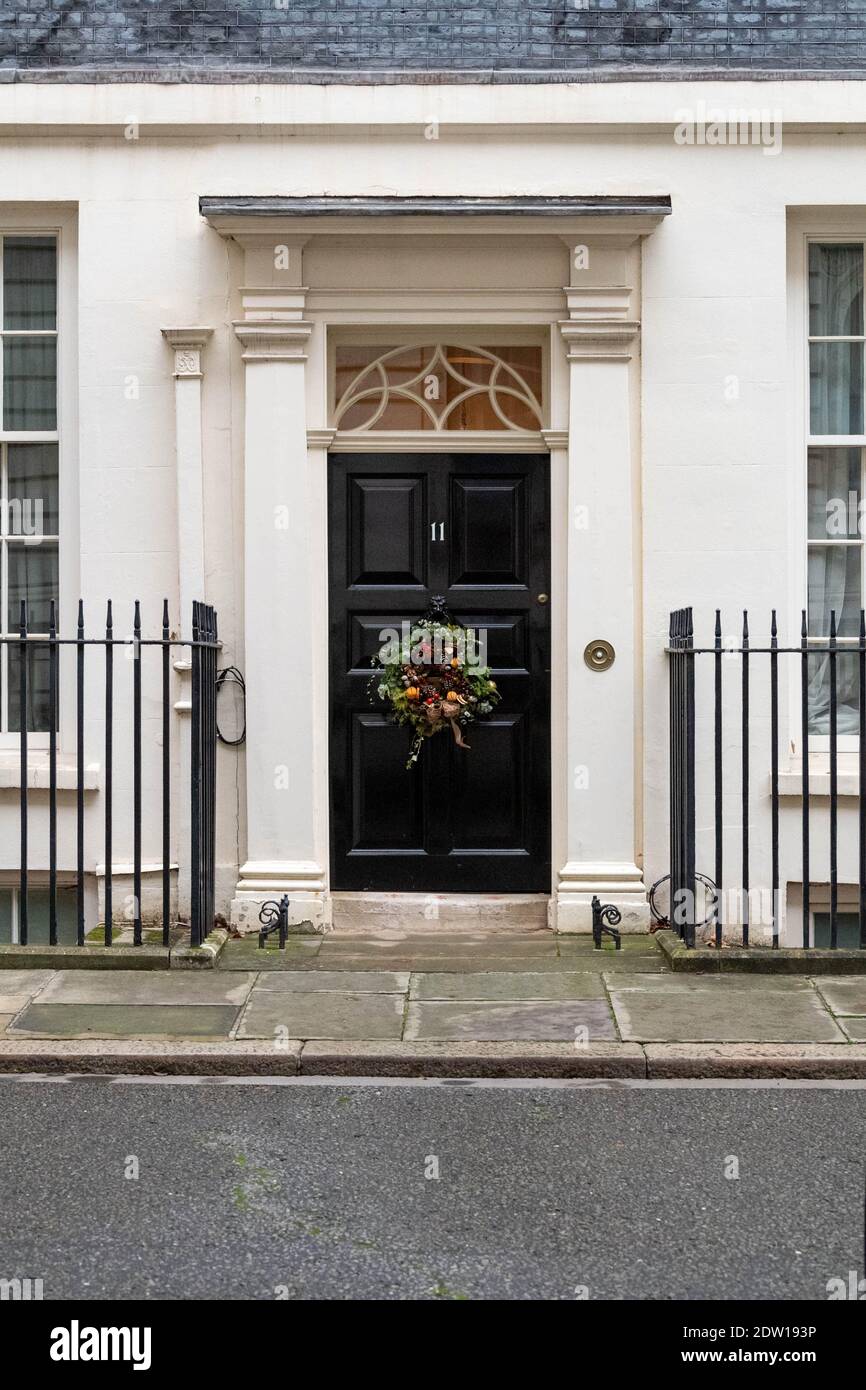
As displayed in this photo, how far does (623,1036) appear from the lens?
6.27 meters

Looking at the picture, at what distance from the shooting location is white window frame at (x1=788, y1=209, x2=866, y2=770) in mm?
8391

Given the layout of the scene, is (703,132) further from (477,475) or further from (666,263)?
(477,475)

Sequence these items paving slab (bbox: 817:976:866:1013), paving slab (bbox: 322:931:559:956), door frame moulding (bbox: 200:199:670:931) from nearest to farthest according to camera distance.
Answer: paving slab (bbox: 817:976:866:1013) → paving slab (bbox: 322:931:559:956) → door frame moulding (bbox: 200:199:670:931)

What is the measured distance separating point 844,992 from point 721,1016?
2.46ft

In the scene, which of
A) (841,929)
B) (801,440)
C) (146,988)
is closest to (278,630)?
(146,988)

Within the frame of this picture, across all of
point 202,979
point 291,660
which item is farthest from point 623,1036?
point 291,660

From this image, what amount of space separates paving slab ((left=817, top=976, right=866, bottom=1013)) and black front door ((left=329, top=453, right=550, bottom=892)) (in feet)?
6.17

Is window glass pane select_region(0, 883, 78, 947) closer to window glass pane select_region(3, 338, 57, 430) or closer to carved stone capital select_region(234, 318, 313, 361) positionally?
window glass pane select_region(3, 338, 57, 430)

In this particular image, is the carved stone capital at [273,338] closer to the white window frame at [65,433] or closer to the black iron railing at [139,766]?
the white window frame at [65,433]

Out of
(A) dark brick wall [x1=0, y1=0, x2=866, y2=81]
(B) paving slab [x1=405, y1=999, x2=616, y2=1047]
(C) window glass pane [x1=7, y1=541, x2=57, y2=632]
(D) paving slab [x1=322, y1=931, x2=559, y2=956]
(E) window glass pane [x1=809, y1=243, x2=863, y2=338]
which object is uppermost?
(A) dark brick wall [x1=0, y1=0, x2=866, y2=81]

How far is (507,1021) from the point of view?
6520 mm

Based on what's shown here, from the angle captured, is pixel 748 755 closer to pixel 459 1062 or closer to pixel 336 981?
pixel 336 981
